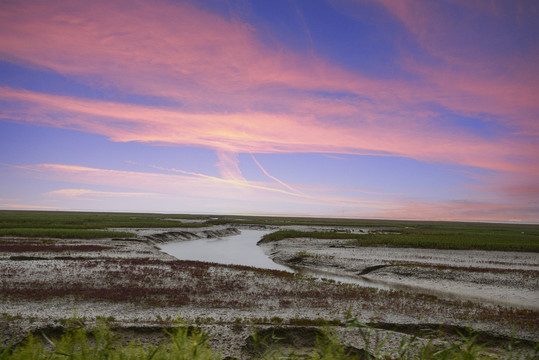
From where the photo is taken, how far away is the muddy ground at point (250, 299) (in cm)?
1083

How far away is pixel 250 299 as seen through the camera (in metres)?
16.3

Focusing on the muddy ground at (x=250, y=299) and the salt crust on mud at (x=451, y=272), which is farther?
the salt crust on mud at (x=451, y=272)

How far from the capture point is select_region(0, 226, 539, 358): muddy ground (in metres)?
10.8

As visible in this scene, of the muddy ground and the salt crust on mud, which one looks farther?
the salt crust on mud

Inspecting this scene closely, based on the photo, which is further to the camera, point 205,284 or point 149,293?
point 205,284

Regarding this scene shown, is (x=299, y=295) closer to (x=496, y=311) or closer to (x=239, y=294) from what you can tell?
(x=239, y=294)

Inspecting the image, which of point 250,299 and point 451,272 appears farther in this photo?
point 451,272

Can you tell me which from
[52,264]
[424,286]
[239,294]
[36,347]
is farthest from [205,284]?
[36,347]

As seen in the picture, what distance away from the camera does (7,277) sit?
18922mm

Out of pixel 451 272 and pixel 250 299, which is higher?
pixel 250 299

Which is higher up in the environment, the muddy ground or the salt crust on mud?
the muddy ground

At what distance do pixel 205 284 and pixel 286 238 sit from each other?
3392cm

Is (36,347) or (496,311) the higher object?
(36,347)

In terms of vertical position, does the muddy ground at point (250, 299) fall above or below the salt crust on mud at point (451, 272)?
above
